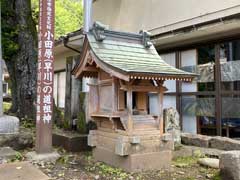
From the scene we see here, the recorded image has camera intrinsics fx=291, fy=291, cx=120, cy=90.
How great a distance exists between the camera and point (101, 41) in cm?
678

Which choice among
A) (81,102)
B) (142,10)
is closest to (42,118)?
(81,102)

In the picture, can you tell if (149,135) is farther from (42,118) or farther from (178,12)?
(178,12)

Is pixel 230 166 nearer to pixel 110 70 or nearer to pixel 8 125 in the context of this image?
pixel 110 70

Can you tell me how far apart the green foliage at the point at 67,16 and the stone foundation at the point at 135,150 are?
77.9 feet

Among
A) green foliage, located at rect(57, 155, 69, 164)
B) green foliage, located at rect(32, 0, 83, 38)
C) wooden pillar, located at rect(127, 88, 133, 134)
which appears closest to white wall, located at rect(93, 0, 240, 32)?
wooden pillar, located at rect(127, 88, 133, 134)

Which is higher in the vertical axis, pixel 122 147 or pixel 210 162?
pixel 122 147

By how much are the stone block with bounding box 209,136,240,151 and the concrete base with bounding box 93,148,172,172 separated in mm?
2080

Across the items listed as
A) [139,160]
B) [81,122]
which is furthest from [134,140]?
[81,122]

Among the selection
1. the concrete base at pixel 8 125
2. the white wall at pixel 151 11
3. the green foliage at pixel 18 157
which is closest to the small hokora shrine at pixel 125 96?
the green foliage at pixel 18 157

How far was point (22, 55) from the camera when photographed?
1083 centimetres

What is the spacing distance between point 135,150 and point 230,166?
1.91 meters

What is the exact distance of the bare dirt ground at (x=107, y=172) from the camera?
5.83m

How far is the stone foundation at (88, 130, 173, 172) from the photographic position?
6152 millimetres

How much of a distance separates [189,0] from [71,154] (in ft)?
20.5
